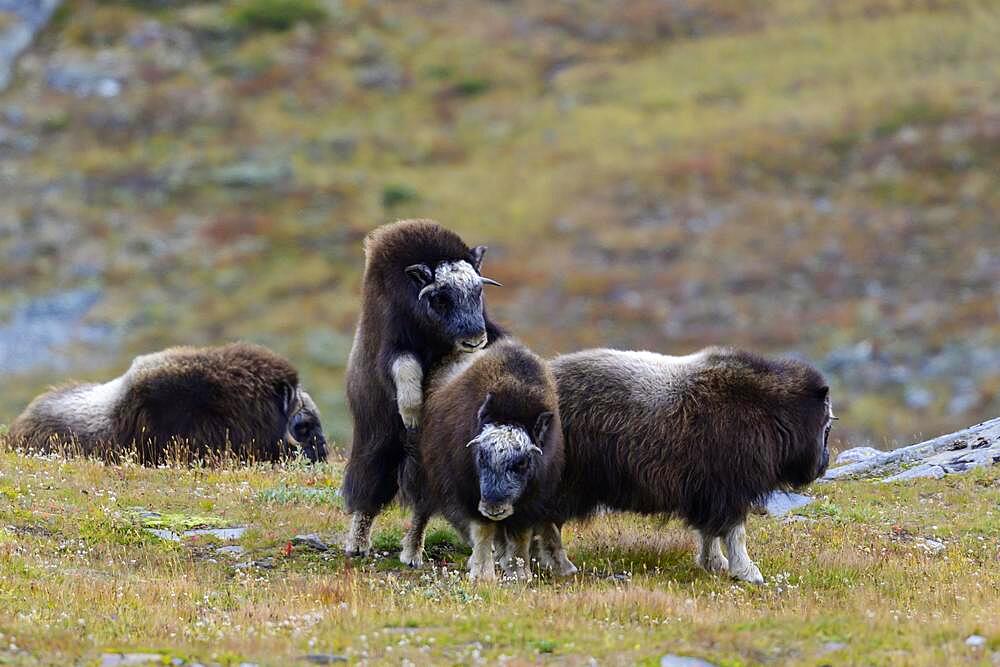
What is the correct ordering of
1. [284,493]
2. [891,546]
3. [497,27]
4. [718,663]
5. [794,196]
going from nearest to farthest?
[718,663] < [891,546] < [284,493] < [794,196] < [497,27]

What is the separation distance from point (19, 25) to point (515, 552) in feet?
152

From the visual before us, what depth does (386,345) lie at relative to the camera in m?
11.1

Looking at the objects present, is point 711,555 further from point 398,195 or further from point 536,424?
point 398,195

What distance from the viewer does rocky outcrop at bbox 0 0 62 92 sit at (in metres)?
50.8

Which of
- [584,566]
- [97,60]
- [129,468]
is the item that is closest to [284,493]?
[129,468]

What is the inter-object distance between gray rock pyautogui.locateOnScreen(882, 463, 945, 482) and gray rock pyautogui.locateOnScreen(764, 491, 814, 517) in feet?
3.82

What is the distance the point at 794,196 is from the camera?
43375mm

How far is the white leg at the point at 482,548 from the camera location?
10.4 m

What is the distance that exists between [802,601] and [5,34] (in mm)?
48232

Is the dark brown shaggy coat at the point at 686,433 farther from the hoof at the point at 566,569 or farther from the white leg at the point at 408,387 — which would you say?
the white leg at the point at 408,387

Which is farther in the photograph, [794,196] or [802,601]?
[794,196]

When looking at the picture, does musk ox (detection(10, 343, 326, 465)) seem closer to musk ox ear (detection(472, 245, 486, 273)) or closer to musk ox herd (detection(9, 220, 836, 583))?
musk ox herd (detection(9, 220, 836, 583))

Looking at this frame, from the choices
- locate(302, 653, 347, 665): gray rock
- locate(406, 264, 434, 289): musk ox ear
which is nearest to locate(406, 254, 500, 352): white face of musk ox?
locate(406, 264, 434, 289): musk ox ear

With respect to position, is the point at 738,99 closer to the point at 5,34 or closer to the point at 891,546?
the point at 5,34
